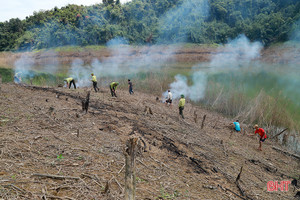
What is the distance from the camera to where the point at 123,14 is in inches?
1843

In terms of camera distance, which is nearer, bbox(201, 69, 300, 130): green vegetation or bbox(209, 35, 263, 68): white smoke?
bbox(201, 69, 300, 130): green vegetation

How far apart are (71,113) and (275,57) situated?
104ft

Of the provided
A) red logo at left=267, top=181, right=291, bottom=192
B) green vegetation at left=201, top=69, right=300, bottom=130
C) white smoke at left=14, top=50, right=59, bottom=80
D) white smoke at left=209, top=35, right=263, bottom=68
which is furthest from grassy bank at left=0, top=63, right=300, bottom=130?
white smoke at left=14, top=50, right=59, bottom=80

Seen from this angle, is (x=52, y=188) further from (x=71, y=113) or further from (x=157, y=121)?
(x=157, y=121)

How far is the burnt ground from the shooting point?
342cm

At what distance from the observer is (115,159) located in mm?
4574

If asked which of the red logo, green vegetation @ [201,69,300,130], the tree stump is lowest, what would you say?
the red logo

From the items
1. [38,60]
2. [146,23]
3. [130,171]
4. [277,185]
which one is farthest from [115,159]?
[146,23]

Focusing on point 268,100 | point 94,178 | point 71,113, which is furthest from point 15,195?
point 268,100

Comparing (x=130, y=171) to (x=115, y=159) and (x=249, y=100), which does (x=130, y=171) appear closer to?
(x=115, y=159)

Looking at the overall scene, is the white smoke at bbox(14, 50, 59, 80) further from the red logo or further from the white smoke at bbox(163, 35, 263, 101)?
the red logo

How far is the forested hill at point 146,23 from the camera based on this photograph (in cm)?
4003

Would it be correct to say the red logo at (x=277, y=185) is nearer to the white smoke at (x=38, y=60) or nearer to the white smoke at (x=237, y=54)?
the white smoke at (x=237, y=54)

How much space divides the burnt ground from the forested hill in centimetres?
3481
